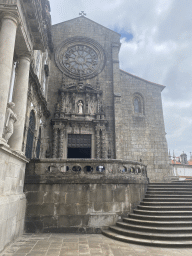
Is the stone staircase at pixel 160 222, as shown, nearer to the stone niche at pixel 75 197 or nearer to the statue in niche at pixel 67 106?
the stone niche at pixel 75 197

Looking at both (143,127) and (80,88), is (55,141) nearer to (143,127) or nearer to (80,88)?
(80,88)

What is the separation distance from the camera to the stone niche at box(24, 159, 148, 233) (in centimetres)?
836

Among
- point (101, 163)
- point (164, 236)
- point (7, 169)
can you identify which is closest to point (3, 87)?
point (7, 169)

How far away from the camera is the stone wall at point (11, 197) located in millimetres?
6016

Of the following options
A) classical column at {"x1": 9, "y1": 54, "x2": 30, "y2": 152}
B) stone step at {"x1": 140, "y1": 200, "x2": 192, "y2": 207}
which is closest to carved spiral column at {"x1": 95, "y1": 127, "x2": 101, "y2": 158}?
stone step at {"x1": 140, "y1": 200, "x2": 192, "y2": 207}

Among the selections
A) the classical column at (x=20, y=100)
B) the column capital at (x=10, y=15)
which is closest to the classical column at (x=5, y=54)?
the column capital at (x=10, y=15)

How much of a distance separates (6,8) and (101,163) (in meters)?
7.53

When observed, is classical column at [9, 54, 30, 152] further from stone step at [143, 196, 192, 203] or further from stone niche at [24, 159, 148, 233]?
stone step at [143, 196, 192, 203]

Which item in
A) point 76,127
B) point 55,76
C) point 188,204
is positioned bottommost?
point 188,204

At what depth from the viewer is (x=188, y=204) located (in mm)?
9180

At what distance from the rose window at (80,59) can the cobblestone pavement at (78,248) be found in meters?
15.6

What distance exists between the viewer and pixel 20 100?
850cm

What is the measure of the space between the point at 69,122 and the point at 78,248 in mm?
11856

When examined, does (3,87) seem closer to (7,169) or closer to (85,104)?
(7,169)
